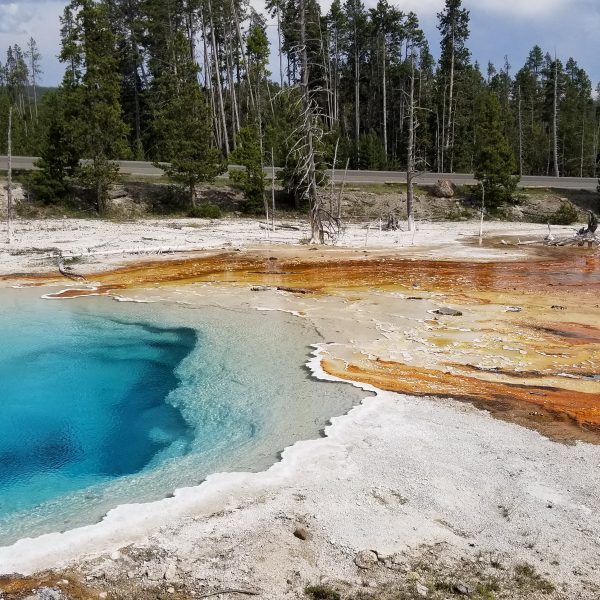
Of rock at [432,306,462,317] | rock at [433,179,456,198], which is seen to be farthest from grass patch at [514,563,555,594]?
rock at [433,179,456,198]

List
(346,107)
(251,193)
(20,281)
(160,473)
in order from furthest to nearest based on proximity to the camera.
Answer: (346,107) < (251,193) < (20,281) < (160,473)

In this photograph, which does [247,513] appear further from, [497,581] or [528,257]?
[528,257]

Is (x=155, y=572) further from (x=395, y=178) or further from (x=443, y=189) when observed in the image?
(x=395, y=178)

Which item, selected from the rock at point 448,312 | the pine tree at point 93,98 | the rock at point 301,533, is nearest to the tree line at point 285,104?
the pine tree at point 93,98

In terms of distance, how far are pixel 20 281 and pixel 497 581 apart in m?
14.0

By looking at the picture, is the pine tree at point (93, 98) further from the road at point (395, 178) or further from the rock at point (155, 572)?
the rock at point (155, 572)

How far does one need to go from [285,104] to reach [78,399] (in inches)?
855

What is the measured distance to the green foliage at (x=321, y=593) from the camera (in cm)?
375

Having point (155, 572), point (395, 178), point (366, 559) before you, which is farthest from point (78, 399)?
point (395, 178)

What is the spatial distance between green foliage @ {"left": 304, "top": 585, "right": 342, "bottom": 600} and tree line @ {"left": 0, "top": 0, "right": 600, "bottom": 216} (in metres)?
15.4

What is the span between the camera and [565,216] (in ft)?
105

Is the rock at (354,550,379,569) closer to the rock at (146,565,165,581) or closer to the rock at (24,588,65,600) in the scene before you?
the rock at (146,565,165,581)

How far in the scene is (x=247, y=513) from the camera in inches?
185

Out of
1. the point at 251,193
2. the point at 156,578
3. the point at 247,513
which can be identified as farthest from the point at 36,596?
the point at 251,193
